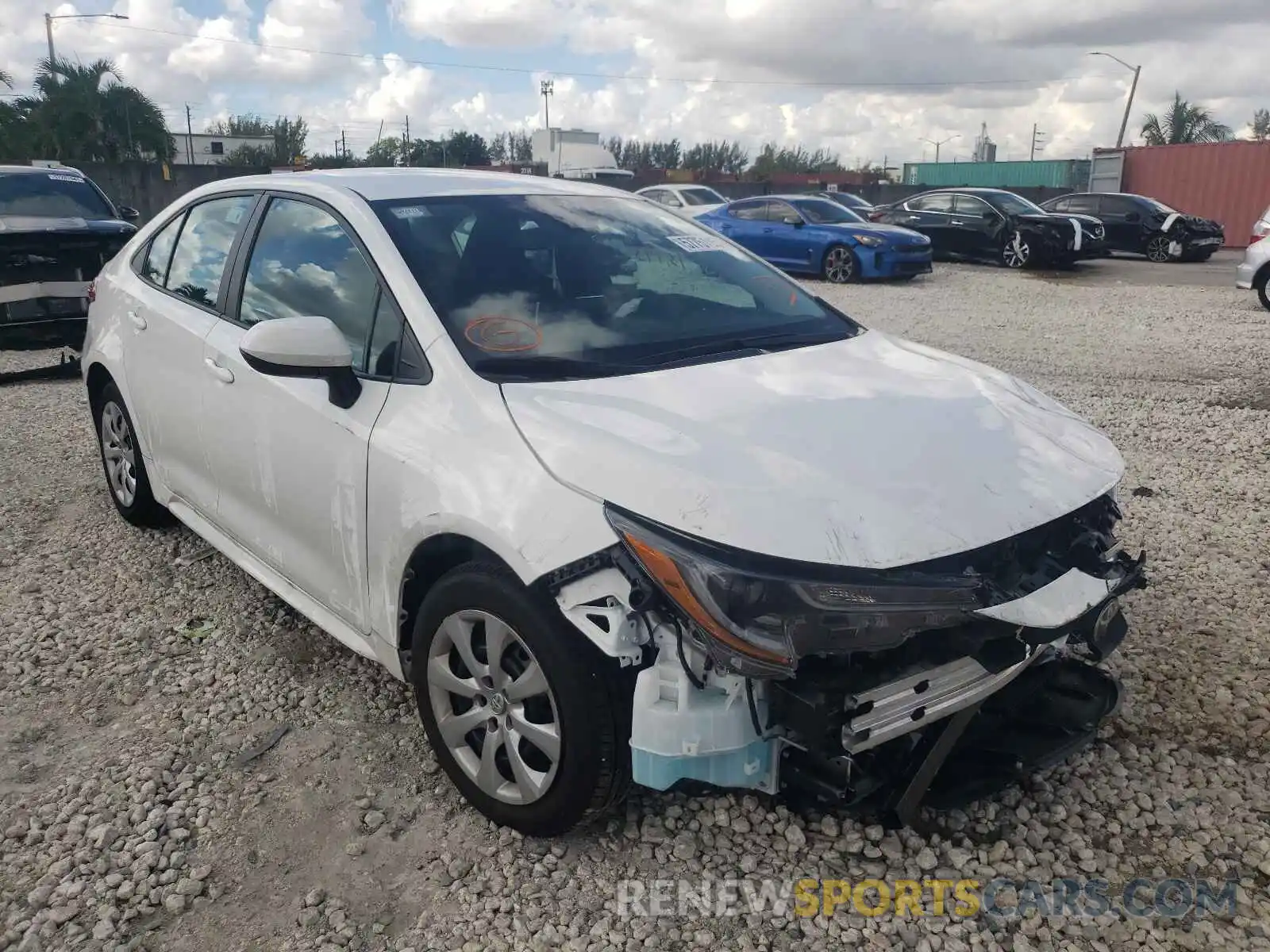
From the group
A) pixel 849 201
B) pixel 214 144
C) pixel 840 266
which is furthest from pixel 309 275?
pixel 214 144

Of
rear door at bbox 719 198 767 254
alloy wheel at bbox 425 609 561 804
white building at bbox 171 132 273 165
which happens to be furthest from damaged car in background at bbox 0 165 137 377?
white building at bbox 171 132 273 165

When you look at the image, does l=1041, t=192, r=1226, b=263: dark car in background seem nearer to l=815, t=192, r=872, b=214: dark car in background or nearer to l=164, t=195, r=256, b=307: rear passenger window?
l=815, t=192, r=872, b=214: dark car in background

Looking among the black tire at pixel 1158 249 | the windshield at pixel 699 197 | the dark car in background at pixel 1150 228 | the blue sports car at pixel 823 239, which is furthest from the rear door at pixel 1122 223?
the windshield at pixel 699 197

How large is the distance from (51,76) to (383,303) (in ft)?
130

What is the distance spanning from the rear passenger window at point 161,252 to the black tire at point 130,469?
566mm

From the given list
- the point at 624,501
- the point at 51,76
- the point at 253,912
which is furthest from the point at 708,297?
the point at 51,76

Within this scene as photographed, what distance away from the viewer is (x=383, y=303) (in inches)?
114

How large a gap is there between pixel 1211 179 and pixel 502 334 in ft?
92.9

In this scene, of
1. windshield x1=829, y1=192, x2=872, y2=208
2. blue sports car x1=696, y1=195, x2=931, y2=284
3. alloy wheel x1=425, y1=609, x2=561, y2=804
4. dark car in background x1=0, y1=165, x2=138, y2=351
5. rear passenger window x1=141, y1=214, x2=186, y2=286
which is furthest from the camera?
windshield x1=829, y1=192, x2=872, y2=208

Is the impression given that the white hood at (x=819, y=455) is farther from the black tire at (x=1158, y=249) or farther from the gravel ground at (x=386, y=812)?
the black tire at (x=1158, y=249)

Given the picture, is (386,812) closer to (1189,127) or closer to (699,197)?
(699,197)

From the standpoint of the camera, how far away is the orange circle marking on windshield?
276 centimetres

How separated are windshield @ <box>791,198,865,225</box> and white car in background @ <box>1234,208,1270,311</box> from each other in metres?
5.56

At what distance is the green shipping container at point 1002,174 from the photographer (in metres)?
38.8
